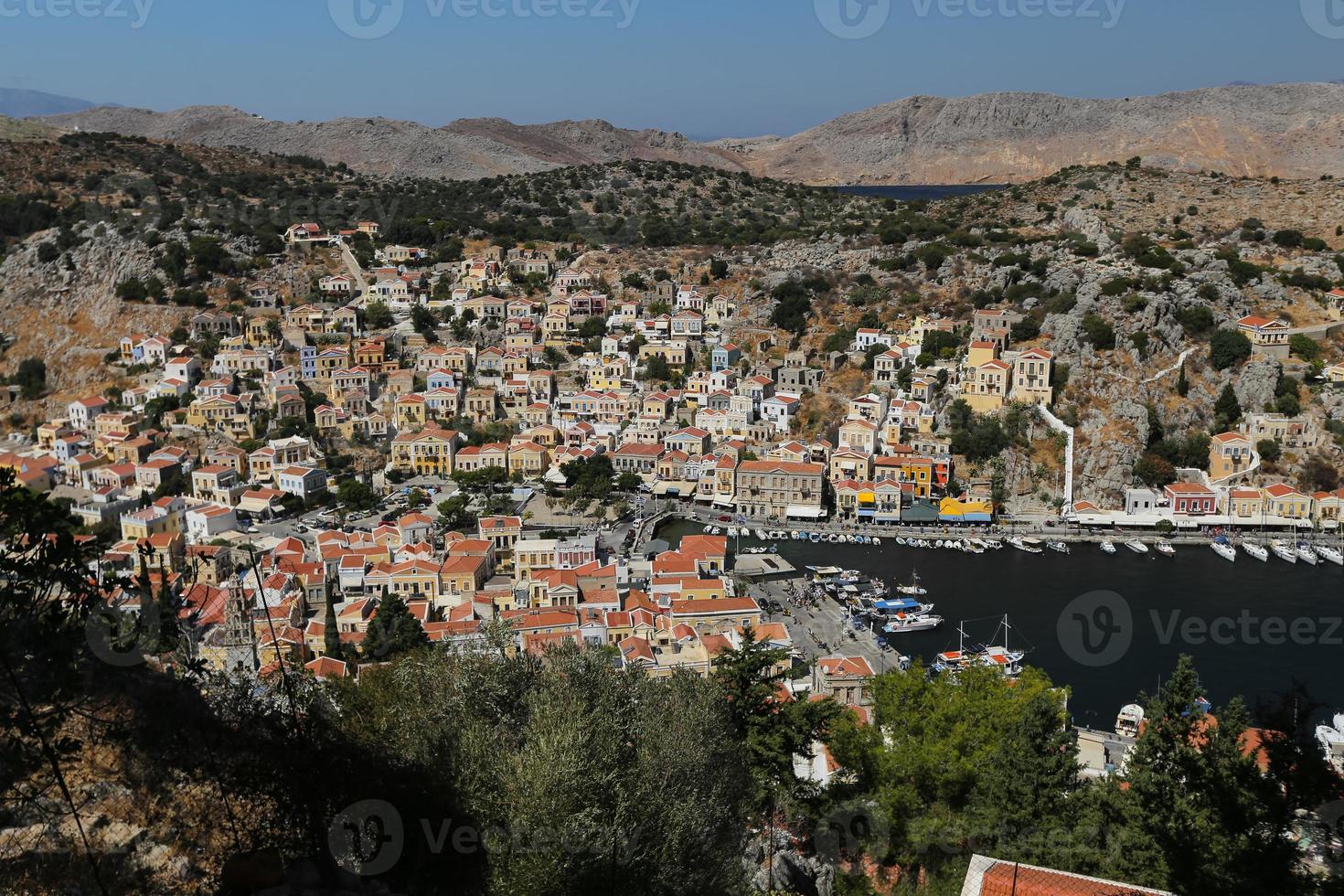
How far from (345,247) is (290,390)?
1159cm

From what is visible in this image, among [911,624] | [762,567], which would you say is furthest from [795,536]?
[911,624]

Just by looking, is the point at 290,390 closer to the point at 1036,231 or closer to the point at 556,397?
the point at 556,397

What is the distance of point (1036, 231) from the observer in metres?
32.8

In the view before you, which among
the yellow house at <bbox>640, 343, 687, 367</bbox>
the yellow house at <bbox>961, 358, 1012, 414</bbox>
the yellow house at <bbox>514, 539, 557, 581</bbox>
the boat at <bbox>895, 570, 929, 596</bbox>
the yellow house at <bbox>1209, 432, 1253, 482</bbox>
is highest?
the yellow house at <bbox>640, 343, 687, 367</bbox>

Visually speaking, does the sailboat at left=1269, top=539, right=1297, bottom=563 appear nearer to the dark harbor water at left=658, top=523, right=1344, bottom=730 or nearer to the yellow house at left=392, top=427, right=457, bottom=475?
the dark harbor water at left=658, top=523, right=1344, bottom=730

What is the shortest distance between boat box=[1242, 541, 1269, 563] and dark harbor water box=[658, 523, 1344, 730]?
0.52 feet

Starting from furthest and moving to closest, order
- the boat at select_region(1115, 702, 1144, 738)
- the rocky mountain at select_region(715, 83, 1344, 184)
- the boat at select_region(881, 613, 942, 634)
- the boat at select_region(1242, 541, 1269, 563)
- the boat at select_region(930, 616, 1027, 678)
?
the rocky mountain at select_region(715, 83, 1344, 184), the boat at select_region(1242, 541, 1269, 563), the boat at select_region(881, 613, 942, 634), the boat at select_region(930, 616, 1027, 678), the boat at select_region(1115, 702, 1144, 738)

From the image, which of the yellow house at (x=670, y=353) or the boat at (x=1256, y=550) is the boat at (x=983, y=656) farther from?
the yellow house at (x=670, y=353)

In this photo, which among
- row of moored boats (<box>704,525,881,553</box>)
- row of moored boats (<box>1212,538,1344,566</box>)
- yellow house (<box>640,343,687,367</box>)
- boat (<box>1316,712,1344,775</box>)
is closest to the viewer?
boat (<box>1316,712,1344,775</box>)

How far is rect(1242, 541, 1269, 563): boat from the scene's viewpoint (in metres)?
18.7

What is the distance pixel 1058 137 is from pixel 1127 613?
7174 centimetres

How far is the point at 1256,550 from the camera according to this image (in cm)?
1886

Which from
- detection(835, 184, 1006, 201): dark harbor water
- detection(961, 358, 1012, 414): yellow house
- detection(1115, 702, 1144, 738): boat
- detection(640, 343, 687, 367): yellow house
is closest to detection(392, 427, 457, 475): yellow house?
detection(640, 343, 687, 367): yellow house

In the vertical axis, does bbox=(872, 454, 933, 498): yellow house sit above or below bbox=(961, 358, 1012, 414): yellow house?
below
